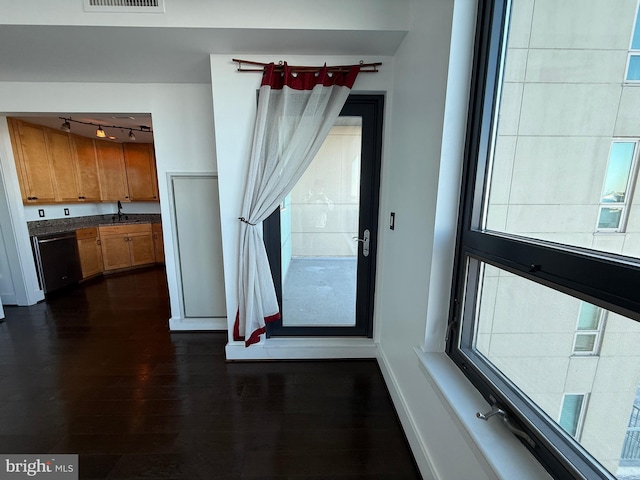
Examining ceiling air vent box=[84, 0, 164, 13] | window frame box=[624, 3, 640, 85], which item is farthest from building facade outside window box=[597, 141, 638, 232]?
ceiling air vent box=[84, 0, 164, 13]

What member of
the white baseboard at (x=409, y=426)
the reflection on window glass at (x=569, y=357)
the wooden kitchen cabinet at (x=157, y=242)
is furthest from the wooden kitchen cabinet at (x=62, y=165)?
the reflection on window glass at (x=569, y=357)

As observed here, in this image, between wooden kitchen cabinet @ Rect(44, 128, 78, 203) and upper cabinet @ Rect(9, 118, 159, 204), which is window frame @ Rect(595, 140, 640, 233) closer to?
upper cabinet @ Rect(9, 118, 159, 204)

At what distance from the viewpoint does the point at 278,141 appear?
6.42ft

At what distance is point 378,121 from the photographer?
6.77 feet

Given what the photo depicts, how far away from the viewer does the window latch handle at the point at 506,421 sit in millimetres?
843

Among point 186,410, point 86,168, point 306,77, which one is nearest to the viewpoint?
point 186,410

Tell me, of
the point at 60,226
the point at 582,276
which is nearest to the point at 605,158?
the point at 582,276

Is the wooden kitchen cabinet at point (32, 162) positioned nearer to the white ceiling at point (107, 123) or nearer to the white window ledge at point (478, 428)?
the white ceiling at point (107, 123)

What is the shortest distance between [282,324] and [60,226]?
4329mm

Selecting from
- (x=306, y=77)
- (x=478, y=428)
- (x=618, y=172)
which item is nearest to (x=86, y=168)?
(x=306, y=77)

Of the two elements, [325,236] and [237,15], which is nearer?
[237,15]

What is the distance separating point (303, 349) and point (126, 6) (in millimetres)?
2741

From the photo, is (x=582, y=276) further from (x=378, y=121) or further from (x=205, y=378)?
(x=205, y=378)

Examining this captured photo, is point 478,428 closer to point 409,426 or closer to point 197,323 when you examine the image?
point 409,426
